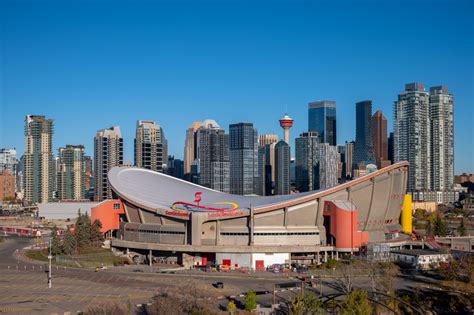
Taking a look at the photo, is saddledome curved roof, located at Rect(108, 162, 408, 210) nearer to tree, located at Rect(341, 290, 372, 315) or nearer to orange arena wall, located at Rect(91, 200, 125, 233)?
orange arena wall, located at Rect(91, 200, 125, 233)

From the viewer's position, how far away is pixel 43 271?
223 ft

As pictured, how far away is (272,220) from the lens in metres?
74.6

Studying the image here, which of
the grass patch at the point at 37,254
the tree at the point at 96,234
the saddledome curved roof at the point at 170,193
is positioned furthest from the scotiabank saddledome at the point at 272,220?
the grass patch at the point at 37,254

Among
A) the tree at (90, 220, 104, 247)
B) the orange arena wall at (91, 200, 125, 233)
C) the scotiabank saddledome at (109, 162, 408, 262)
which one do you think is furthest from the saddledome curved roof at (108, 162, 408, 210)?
the tree at (90, 220, 104, 247)

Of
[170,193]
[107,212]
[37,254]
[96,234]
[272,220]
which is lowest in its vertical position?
[37,254]

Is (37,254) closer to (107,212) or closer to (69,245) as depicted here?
(69,245)

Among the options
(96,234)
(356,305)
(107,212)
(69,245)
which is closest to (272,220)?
(107,212)

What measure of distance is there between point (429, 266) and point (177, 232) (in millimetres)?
29073

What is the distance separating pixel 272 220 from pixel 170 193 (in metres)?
17.9

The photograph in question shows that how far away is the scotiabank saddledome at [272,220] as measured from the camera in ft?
239

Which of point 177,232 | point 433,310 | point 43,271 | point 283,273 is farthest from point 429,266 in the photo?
point 43,271

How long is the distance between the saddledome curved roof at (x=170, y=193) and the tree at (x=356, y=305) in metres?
33.4

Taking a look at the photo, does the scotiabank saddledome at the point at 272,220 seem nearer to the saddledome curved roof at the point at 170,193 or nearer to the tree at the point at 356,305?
the saddledome curved roof at the point at 170,193

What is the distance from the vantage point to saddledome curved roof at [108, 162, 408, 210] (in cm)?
7631
